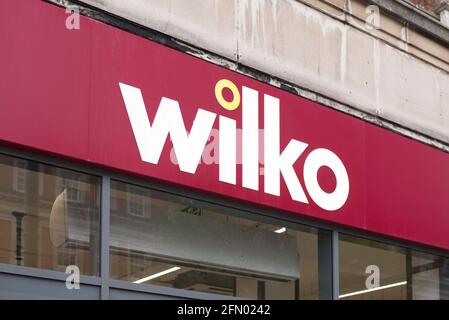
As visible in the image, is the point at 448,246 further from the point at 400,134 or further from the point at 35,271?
the point at 35,271

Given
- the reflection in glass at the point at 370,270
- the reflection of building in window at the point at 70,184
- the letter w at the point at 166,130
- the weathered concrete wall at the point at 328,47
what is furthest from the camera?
the reflection in glass at the point at 370,270

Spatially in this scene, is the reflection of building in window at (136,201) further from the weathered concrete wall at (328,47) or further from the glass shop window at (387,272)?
the glass shop window at (387,272)

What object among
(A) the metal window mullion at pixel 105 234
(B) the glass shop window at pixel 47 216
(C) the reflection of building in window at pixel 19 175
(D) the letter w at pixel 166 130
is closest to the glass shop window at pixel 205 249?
(A) the metal window mullion at pixel 105 234

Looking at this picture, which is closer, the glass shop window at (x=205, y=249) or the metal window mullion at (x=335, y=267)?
the glass shop window at (x=205, y=249)

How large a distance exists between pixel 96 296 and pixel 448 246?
14.5 feet

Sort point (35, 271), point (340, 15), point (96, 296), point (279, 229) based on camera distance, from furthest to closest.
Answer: point (340, 15), point (279, 229), point (96, 296), point (35, 271)

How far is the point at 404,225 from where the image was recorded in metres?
8.09

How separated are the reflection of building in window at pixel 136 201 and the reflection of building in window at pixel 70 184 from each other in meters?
0.45

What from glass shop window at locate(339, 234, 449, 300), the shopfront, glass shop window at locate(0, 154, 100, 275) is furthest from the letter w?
glass shop window at locate(339, 234, 449, 300)

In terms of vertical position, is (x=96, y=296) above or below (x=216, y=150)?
below

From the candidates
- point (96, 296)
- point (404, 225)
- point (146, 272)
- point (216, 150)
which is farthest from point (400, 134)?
point (96, 296)

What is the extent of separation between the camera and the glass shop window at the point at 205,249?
20.1ft

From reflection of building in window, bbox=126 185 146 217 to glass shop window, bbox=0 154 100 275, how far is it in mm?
310

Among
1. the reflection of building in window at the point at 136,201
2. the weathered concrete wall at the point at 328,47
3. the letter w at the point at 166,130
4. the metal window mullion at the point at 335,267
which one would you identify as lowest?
the metal window mullion at the point at 335,267
